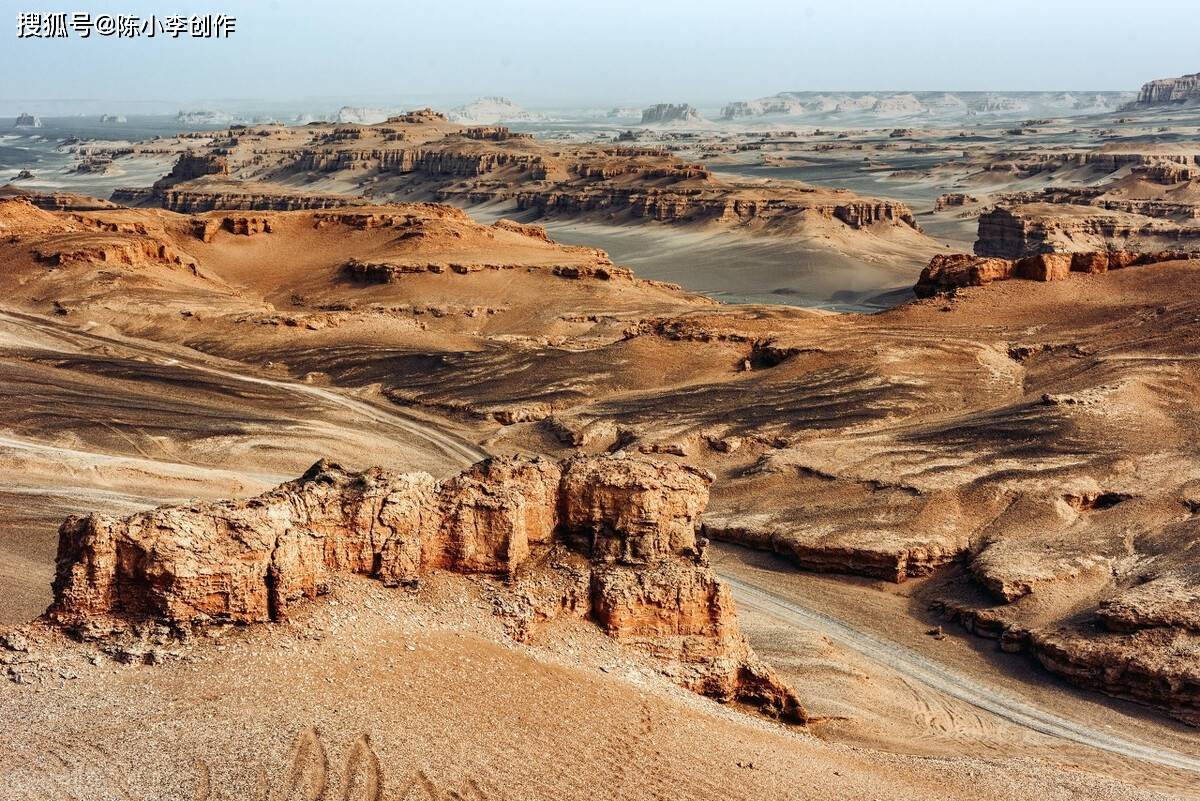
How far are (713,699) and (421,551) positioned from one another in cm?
491

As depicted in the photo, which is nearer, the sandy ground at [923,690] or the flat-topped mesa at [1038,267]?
the sandy ground at [923,690]

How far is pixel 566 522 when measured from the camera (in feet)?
66.2

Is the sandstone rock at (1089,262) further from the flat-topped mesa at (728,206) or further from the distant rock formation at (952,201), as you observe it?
the distant rock formation at (952,201)

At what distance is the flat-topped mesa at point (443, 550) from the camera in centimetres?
1631

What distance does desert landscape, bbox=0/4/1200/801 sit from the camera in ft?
52.6

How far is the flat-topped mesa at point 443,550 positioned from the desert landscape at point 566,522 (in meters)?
0.05

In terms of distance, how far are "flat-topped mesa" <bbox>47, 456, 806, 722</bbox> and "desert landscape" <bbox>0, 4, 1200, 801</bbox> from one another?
0.17 ft

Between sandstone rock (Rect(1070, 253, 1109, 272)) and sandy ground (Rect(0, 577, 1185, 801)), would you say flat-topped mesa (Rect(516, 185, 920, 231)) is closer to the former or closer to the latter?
sandstone rock (Rect(1070, 253, 1109, 272))

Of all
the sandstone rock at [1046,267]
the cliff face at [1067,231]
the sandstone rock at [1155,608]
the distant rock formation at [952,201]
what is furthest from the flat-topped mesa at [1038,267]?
the distant rock formation at [952,201]

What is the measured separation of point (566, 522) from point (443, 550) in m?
2.28

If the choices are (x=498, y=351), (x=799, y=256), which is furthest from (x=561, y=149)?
(x=498, y=351)

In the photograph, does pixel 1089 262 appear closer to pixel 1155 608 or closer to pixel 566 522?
pixel 1155 608

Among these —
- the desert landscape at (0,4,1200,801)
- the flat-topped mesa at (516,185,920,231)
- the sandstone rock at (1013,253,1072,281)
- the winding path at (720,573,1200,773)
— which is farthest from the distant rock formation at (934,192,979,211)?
the winding path at (720,573,1200,773)

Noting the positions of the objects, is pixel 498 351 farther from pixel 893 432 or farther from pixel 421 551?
pixel 421 551
